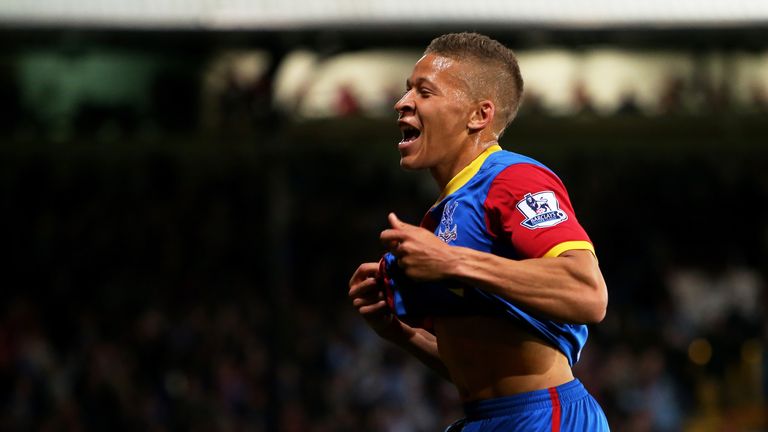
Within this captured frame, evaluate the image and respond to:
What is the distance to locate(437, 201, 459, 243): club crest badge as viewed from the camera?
338 cm

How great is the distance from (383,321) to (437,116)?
0.68 m

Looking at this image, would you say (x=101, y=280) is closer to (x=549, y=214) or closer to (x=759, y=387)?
(x=759, y=387)

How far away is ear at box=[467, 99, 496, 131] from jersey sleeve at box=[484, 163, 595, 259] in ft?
0.84

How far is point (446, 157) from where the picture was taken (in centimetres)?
360

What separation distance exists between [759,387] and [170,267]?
233 inches

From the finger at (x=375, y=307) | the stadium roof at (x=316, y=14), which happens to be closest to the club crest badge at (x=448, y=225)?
the finger at (x=375, y=307)

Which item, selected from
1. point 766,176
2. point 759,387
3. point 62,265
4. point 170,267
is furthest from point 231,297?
point 766,176

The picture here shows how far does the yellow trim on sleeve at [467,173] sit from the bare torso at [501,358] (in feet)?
1.26

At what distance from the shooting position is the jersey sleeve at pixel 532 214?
3178 millimetres

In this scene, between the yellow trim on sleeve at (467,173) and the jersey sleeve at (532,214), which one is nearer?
the jersey sleeve at (532,214)


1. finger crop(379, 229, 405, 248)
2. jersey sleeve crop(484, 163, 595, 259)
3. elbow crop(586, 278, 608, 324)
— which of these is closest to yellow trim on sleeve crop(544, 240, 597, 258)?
jersey sleeve crop(484, 163, 595, 259)

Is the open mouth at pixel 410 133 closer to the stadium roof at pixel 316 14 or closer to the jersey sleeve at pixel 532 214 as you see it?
the jersey sleeve at pixel 532 214

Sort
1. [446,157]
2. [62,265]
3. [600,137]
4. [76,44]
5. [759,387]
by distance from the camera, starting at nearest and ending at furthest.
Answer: [446,157]
[76,44]
[759,387]
[62,265]
[600,137]

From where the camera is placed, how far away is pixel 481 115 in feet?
11.8
